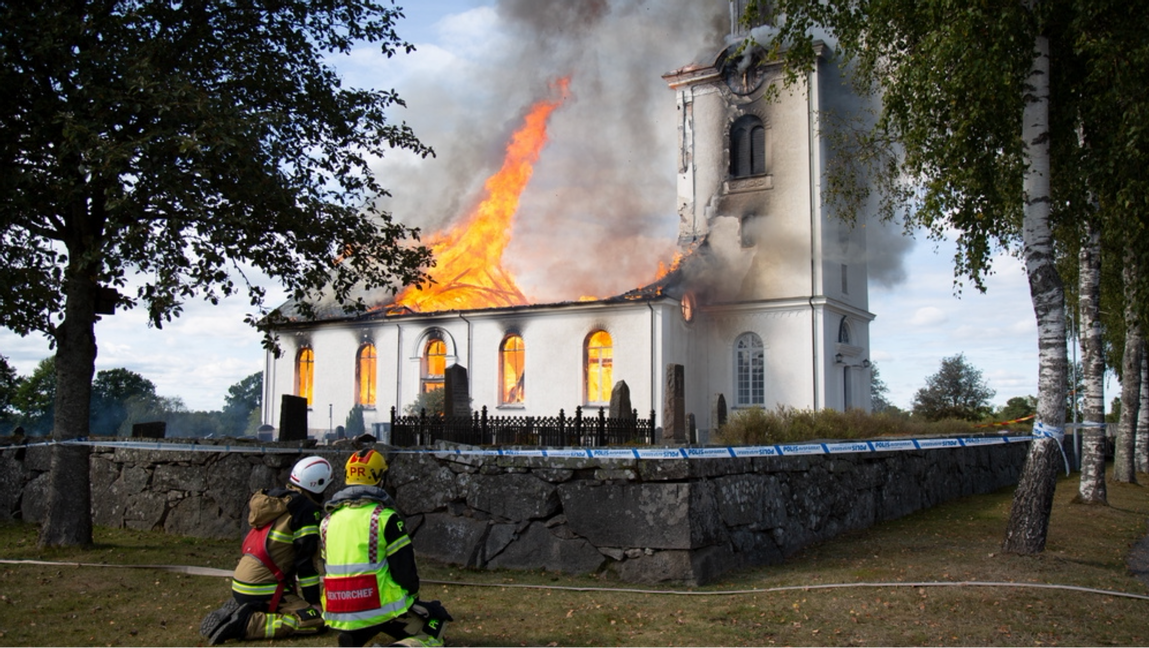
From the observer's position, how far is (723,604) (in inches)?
269

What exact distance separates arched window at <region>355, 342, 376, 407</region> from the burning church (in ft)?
0.28

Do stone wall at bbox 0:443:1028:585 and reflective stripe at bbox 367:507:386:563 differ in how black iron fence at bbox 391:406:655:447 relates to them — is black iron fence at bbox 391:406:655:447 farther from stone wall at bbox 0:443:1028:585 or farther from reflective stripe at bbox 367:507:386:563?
reflective stripe at bbox 367:507:386:563

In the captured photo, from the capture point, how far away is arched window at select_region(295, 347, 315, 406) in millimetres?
37406

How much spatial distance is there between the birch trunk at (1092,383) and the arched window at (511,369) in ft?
68.5

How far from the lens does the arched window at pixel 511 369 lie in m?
33.0

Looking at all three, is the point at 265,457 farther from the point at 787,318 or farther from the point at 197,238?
the point at 787,318

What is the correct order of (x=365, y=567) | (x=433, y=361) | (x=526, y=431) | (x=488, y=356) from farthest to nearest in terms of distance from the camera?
(x=433, y=361) → (x=488, y=356) → (x=526, y=431) → (x=365, y=567)

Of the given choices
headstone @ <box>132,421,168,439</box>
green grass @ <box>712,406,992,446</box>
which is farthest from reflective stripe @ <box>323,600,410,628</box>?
headstone @ <box>132,421,168,439</box>

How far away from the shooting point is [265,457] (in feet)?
33.9

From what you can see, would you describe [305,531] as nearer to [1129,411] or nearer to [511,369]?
[1129,411]

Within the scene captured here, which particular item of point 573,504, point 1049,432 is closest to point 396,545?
point 573,504

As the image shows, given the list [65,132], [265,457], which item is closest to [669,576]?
[265,457]

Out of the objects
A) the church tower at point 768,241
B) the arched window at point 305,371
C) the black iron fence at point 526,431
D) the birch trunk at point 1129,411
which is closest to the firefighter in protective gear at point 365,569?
the black iron fence at point 526,431

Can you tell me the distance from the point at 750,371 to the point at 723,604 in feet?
85.1
